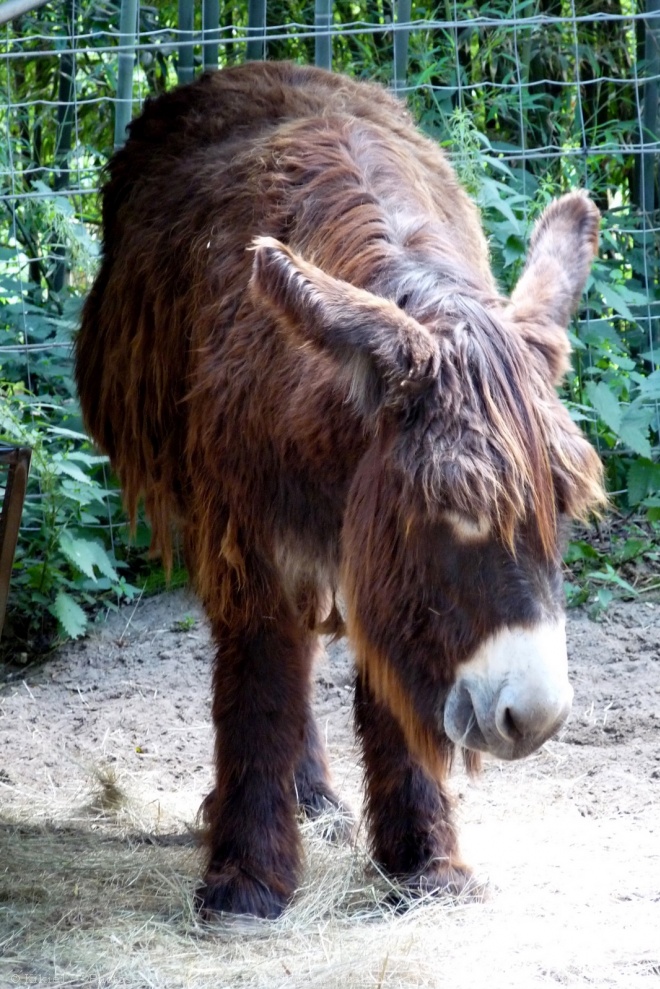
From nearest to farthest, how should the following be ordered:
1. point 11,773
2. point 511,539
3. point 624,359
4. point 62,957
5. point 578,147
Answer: point 511,539, point 62,957, point 11,773, point 624,359, point 578,147

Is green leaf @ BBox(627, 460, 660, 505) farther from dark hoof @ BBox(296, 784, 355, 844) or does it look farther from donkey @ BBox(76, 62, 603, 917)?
dark hoof @ BBox(296, 784, 355, 844)

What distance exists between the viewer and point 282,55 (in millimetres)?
6449

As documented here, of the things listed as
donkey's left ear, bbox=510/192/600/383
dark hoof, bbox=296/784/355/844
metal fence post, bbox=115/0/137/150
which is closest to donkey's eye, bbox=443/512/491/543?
donkey's left ear, bbox=510/192/600/383

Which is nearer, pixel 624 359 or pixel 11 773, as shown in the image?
pixel 11 773

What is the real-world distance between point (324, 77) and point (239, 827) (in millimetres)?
2370

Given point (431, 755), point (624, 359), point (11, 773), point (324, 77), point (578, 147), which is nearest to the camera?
point (431, 755)

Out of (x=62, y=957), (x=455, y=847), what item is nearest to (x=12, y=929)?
(x=62, y=957)

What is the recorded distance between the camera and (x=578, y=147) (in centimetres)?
645

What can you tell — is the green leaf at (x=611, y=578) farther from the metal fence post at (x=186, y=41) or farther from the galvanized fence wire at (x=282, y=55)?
the metal fence post at (x=186, y=41)

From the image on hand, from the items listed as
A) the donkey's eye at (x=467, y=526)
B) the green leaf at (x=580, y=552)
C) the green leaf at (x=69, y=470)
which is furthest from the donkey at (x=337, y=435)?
the green leaf at (x=580, y=552)

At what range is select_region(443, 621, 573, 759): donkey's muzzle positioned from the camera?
8.84 feet

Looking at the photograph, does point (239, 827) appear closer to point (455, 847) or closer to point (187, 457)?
point (455, 847)

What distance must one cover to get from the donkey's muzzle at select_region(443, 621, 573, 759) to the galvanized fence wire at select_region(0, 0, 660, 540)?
324 cm

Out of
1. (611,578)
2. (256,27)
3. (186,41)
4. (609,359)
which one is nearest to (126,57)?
(186,41)
